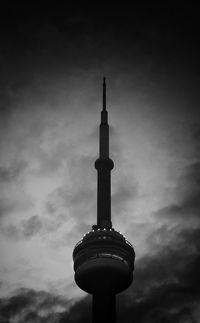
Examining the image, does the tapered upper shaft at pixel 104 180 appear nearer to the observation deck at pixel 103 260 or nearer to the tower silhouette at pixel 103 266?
the tower silhouette at pixel 103 266

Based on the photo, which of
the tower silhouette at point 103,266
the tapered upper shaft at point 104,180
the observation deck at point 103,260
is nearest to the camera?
the observation deck at point 103,260

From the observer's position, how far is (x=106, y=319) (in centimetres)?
9344

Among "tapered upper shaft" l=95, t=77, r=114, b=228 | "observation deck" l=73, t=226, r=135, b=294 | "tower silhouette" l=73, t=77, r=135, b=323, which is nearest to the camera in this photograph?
"observation deck" l=73, t=226, r=135, b=294

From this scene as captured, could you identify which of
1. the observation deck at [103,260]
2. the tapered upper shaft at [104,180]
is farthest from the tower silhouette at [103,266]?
the tapered upper shaft at [104,180]

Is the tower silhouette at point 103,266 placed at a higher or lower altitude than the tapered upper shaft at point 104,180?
lower

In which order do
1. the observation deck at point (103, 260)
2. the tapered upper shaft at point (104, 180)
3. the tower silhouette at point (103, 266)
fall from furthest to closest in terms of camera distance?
the tapered upper shaft at point (104, 180) → the tower silhouette at point (103, 266) → the observation deck at point (103, 260)

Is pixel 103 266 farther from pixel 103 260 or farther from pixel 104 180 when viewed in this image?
pixel 104 180

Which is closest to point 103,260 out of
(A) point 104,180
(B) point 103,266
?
(B) point 103,266

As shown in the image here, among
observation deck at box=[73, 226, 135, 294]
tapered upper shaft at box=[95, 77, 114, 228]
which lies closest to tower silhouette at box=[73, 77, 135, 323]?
observation deck at box=[73, 226, 135, 294]

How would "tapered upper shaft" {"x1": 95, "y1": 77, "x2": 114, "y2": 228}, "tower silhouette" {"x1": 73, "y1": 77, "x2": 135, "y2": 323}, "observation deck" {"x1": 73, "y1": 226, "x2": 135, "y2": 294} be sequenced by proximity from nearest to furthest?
"observation deck" {"x1": 73, "y1": 226, "x2": 135, "y2": 294}, "tower silhouette" {"x1": 73, "y1": 77, "x2": 135, "y2": 323}, "tapered upper shaft" {"x1": 95, "y1": 77, "x2": 114, "y2": 228}

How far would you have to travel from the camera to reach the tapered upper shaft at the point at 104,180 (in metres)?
105

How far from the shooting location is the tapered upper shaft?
105312 millimetres

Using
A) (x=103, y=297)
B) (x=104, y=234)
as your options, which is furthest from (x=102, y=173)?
(x=103, y=297)

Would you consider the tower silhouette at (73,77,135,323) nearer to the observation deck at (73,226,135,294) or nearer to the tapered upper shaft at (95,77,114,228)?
the observation deck at (73,226,135,294)
